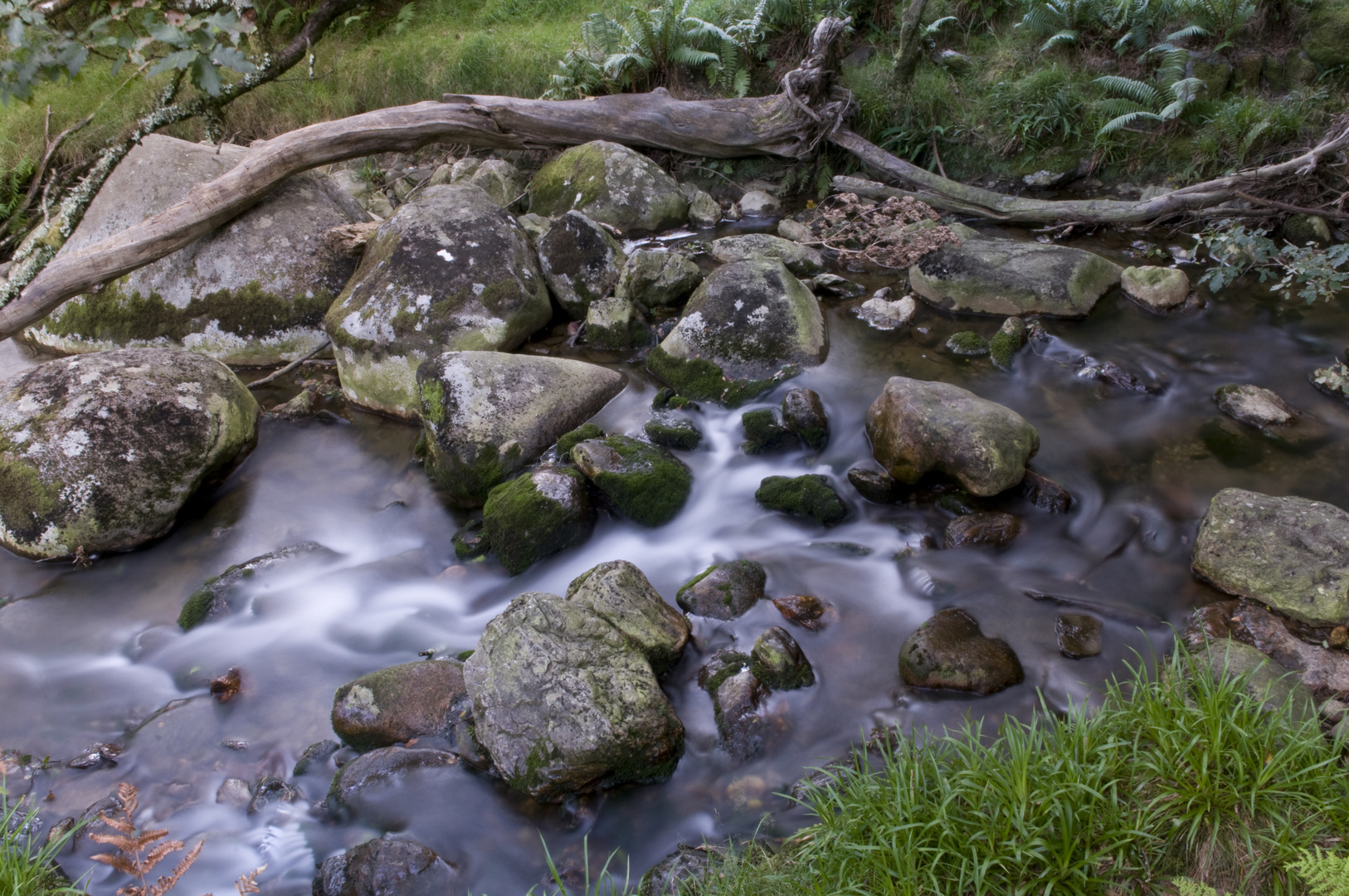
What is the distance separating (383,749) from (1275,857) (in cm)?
366

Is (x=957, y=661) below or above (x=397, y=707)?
above

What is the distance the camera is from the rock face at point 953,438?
476 centimetres

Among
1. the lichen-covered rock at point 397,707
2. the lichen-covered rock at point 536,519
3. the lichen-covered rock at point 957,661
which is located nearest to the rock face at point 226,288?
the lichen-covered rock at point 536,519

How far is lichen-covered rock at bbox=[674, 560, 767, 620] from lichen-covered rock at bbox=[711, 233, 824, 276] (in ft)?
13.4

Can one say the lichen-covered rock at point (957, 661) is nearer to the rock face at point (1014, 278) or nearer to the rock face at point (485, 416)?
the rock face at point (485, 416)

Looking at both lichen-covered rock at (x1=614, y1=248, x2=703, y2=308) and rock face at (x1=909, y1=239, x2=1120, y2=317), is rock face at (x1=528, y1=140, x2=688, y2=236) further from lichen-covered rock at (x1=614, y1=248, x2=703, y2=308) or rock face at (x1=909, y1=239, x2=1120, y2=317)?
rock face at (x1=909, y1=239, x2=1120, y2=317)

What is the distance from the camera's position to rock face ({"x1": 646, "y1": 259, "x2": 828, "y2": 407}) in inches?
250

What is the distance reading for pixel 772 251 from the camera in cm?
793

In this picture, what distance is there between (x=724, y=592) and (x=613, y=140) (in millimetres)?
7350

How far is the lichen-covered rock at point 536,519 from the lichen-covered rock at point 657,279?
9.48 feet

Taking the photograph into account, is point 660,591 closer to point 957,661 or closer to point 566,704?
point 566,704

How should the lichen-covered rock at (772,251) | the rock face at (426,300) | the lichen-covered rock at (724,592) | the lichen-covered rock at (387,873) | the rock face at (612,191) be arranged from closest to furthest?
the lichen-covered rock at (387,873), the lichen-covered rock at (724,592), the rock face at (426,300), the lichen-covered rock at (772,251), the rock face at (612,191)

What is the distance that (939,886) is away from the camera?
2664 mm

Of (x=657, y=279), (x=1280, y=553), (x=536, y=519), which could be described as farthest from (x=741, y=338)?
(x=1280, y=553)
